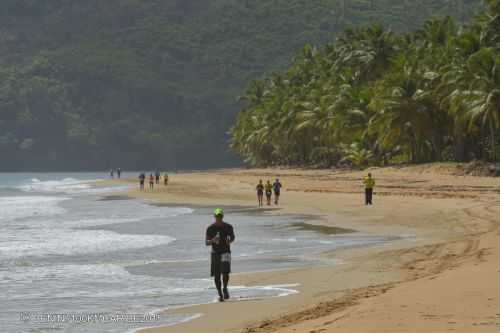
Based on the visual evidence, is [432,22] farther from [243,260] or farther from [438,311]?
[438,311]

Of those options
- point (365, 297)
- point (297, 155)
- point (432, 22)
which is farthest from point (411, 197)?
point (297, 155)

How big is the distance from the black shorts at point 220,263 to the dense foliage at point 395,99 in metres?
36.0

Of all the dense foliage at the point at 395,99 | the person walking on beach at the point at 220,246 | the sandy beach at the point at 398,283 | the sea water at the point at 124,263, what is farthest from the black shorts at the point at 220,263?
the dense foliage at the point at 395,99

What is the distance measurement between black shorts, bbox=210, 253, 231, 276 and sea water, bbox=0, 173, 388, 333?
48 centimetres

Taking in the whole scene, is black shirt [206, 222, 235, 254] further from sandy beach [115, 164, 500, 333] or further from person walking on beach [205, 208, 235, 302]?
sandy beach [115, 164, 500, 333]

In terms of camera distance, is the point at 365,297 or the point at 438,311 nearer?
the point at 438,311

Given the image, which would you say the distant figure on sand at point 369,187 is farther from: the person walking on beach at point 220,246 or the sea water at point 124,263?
the person walking on beach at point 220,246

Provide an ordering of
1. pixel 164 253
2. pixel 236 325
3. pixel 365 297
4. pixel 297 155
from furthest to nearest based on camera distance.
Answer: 1. pixel 297 155
2. pixel 164 253
3. pixel 365 297
4. pixel 236 325

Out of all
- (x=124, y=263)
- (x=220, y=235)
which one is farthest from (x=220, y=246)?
(x=124, y=263)

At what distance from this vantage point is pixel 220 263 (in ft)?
44.9

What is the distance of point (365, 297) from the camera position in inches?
478

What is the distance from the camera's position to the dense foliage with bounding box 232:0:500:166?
167 ft

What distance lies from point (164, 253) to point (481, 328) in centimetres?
1345

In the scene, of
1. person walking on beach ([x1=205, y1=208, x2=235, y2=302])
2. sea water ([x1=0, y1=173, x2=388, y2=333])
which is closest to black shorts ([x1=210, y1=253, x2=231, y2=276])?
person walking on beach ([x1=205, y1=208, x2=235, y2=302])
